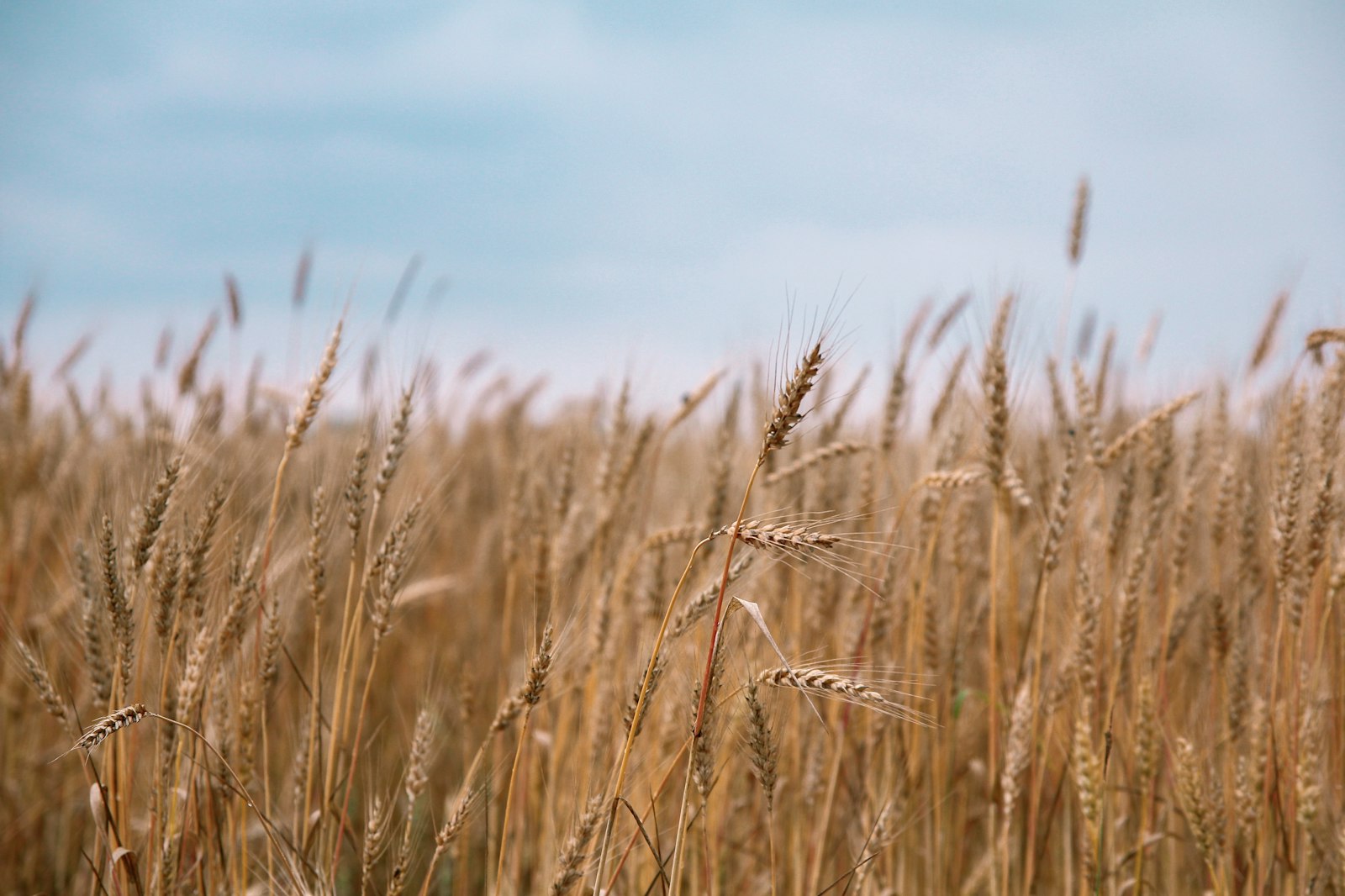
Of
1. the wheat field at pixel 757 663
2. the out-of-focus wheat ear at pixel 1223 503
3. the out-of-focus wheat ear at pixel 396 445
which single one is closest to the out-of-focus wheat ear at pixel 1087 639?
the wheat field at pixel 757 663

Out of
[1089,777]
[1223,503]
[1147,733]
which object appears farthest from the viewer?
[1223,503]

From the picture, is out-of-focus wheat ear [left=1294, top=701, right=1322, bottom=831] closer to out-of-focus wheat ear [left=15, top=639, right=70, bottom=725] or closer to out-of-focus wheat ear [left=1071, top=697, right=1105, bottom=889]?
out-of-focus wheat ear [left=1071, top=697, right=1105, bottom=889]

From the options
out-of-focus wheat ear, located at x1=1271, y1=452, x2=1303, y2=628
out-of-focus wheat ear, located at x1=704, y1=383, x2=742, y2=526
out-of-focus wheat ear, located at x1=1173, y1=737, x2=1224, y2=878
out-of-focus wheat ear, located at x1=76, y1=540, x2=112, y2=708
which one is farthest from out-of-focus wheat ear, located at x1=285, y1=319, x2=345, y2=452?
out-of-focus wheat ear, located at x1=1271, y1=452, x2=1303, y2=628

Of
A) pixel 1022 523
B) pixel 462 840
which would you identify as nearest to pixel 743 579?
pixel 462 840

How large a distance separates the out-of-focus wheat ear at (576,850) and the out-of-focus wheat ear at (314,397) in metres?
0.87

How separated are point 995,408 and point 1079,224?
1.27 metres

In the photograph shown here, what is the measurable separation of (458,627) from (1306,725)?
3.44 metres

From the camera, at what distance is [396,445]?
→ 5.55 feet

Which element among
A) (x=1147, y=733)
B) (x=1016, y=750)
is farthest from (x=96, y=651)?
(x=1147, y=733)

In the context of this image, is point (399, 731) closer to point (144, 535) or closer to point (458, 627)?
point (458, 627)

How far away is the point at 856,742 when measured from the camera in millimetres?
2436

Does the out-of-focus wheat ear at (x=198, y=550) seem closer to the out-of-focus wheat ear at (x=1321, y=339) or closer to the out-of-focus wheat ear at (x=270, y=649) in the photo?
the out-of-focus wheat ear at (x=270, y=649)

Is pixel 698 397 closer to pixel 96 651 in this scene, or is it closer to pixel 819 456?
pixel 819 456

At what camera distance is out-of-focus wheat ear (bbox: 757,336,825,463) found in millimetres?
1153
